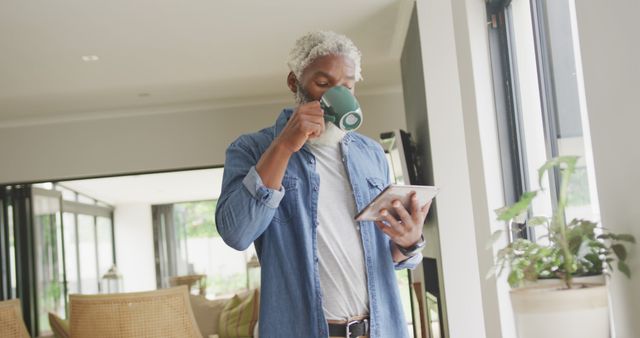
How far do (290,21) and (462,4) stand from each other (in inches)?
76.0

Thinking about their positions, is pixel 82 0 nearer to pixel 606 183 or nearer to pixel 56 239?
pixel 606 183

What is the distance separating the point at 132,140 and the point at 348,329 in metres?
6.25

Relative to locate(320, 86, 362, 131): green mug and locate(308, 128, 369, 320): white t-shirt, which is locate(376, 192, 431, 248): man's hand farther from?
locate(320, 86, 362, 131): green mug

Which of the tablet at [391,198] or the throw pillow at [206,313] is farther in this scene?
the throw pillow at [206,313]

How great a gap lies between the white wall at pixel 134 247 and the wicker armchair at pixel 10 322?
1082cm

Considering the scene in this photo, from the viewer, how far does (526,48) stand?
9.45 ft

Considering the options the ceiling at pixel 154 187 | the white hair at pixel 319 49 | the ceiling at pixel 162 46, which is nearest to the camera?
the white hair at pixel 319 49

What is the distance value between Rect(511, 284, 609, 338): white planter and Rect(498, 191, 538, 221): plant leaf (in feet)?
0.66

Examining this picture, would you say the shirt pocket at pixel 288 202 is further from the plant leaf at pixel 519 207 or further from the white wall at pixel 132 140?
the white wall at pixel 132 140

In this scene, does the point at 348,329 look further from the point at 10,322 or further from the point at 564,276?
the point at 10,322

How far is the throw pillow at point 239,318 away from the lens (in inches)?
187

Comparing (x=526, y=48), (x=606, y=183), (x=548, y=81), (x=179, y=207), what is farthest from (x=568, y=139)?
(x=179, y=207)

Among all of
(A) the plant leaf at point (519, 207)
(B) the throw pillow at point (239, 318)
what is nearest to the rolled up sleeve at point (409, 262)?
(A) the plant leaf at point (519, 207)

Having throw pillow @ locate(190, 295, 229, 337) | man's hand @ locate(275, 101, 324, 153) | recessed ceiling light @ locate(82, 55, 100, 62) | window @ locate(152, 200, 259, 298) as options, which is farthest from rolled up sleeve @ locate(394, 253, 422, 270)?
window @ locate(152, 200, 259, 298)
